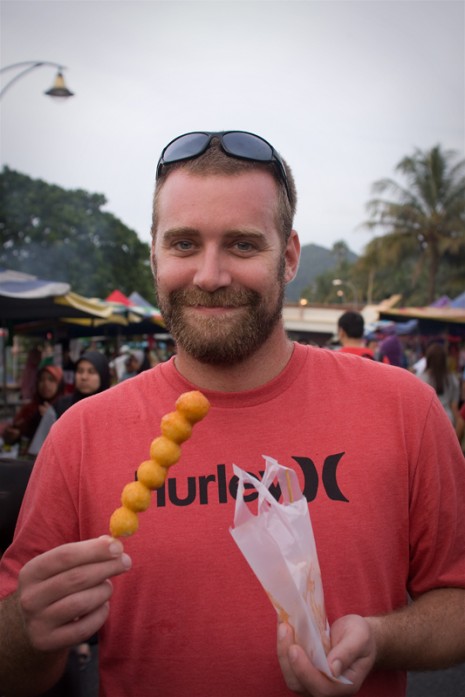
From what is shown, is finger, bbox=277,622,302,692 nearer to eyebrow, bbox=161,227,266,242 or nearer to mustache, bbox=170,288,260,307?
mustache, bbox=170,288,260,307

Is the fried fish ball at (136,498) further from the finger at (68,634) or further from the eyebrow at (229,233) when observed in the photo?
the eyebrow at (229,233)

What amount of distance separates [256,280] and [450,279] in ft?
127

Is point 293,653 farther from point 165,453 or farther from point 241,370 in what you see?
point 241,370

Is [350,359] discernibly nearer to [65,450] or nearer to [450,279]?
[65,450]

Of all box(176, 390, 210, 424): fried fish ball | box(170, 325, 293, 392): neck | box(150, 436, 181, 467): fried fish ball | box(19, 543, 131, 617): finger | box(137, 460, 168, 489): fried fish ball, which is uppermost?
box(170, 325, 293, 392): neck

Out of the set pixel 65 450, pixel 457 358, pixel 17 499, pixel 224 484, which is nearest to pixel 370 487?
pixel 224 484

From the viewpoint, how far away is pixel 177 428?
5.06ft

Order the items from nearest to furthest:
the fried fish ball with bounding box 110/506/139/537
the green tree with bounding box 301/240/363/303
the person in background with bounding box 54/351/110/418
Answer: the fried fish ball with bounding box 110/506/139/537
the person in background with bounding box 54/351/110/418
the green tree with bounding box 301/240/363/303

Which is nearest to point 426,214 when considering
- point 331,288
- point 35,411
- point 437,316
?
point 437,316

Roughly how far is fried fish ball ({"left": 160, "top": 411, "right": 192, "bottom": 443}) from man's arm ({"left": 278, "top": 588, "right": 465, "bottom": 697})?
1.67 ft

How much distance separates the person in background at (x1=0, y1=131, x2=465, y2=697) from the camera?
5.58 ft

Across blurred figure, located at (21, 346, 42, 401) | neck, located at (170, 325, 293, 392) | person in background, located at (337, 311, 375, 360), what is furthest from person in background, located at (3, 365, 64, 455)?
neck, located at (170, 325, 293, 392)

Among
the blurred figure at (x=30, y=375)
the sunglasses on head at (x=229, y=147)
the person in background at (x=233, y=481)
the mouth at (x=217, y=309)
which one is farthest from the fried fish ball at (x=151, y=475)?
the blurred figure at (x=30, y=375)

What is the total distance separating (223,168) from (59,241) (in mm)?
46928
